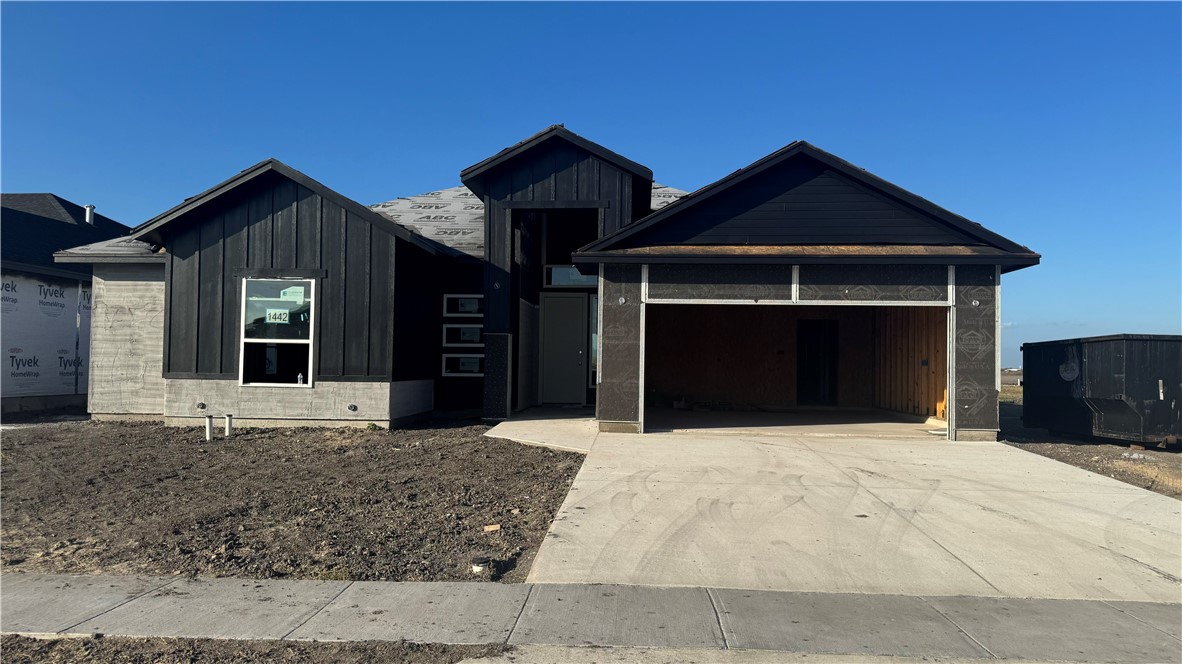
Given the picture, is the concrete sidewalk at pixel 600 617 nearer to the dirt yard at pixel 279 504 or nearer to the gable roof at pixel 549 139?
the dirt yard at pixel 279 504

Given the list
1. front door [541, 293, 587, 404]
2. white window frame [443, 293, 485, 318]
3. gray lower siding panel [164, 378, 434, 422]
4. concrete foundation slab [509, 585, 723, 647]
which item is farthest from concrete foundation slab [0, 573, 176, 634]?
front door [541, 293, 587, 404]

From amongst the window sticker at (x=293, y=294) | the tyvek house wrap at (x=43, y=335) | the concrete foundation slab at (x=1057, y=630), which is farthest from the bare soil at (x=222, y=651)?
the tyvek house wrap at (x=43, y=335)

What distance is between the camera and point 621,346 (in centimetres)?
1188

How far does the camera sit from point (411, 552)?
611cm

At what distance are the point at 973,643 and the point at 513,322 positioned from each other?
10.3m

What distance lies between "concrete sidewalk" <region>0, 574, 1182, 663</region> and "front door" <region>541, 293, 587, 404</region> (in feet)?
33.8

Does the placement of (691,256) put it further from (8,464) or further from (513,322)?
(8,464)

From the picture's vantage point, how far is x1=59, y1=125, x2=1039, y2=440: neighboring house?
11570 mm

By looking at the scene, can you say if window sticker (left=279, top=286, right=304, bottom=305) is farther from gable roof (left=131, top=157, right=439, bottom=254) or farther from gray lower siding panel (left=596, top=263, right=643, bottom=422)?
gray lower siding panel (left=596, top=263, right=643, bottom=422)

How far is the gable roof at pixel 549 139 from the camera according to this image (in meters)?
13.0

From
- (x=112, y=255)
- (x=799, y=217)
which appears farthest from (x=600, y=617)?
(x=112, y=255)

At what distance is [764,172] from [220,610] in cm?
Answer: 1044

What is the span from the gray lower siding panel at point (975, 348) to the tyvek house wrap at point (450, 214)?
7007 mm

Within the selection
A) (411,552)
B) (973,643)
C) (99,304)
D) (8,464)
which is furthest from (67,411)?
(973,643)
